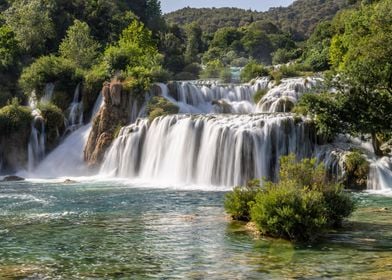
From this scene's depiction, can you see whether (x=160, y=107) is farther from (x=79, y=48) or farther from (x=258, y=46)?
(x=258, y=46)

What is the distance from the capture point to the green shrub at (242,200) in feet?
77.3

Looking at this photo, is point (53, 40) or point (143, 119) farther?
point (53, 40)

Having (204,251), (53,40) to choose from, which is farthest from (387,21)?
(53,40)

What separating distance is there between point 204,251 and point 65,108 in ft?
141

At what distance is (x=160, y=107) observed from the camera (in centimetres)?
5319

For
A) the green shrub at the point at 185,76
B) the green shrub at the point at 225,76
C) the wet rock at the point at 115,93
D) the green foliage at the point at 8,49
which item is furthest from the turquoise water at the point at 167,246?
the green shrub at the point at 185,76

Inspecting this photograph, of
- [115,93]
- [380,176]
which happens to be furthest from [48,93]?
[380,176]

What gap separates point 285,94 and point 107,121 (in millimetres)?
16621

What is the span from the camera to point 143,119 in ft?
163

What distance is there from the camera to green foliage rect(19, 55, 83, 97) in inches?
2387

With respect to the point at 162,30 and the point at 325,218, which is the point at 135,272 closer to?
the point at 325,218

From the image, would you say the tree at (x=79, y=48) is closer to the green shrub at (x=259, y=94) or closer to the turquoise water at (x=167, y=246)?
the green shrub at (x=259, y=94)

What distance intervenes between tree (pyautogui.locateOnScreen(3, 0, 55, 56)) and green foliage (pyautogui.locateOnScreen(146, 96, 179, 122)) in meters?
30.4

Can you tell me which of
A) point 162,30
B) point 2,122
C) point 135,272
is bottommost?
Result: point 135,272
